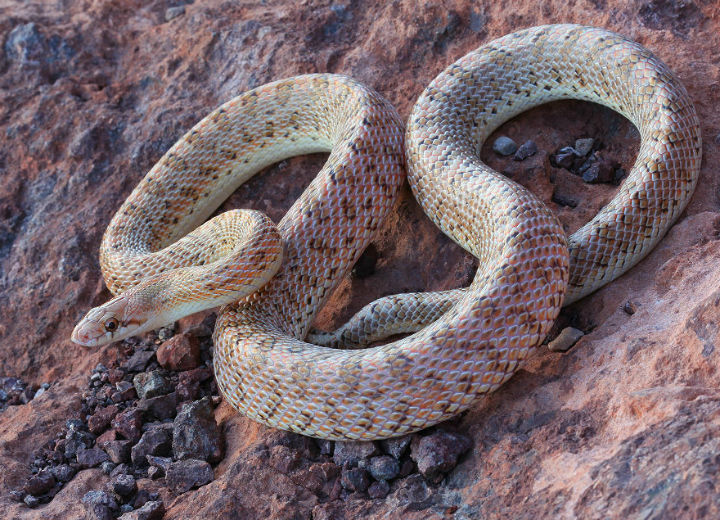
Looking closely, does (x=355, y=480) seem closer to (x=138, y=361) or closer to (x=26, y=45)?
(x=138, y=361)

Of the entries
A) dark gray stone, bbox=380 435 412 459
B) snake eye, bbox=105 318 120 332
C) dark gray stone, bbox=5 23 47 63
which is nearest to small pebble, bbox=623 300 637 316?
dark gray stone, bbox=380 435 412 459

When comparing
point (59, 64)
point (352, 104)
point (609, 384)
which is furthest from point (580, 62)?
point (59, 64)

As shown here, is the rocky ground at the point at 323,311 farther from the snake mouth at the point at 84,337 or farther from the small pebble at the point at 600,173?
the snake mouth at the point at 84,337

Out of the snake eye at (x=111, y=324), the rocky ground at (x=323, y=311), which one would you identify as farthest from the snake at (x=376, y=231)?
the rocky ground at (x=323, y=311)

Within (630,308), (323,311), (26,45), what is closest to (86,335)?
(323,311)

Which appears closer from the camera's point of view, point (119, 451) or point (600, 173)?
point (119, 451)

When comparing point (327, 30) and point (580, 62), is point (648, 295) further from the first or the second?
point (327, 30)
